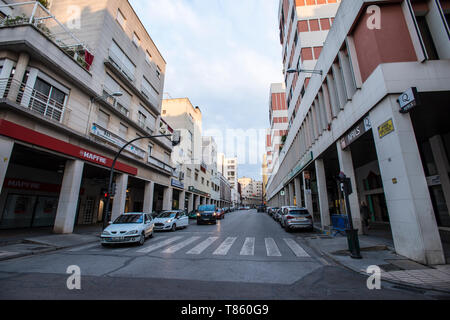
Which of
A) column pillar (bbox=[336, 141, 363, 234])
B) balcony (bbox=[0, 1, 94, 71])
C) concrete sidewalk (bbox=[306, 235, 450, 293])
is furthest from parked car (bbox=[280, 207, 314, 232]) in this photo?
balcony (bbox=[0, 1, 94, 71])

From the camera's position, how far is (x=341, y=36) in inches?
421

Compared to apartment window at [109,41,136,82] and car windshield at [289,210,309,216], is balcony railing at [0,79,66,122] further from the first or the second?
car windshield at [289,210,309,216]

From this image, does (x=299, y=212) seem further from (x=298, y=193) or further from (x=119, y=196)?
(x=119, y=196)

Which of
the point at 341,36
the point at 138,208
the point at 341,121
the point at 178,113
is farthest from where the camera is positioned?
the point at 178,113

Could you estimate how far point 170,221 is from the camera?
15.3 m

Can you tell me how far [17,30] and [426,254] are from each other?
1958cm

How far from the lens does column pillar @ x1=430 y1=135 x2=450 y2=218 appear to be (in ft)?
36.4

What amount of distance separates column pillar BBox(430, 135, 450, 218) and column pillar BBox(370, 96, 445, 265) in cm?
709

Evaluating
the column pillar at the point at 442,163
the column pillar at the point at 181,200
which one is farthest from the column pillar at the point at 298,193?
the column pillar at the point at 181,200

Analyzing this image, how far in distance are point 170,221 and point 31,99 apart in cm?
1112

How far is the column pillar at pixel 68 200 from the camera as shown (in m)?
12.0
